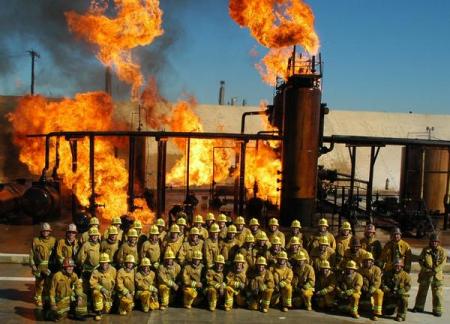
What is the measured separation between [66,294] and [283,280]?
13.1 ft

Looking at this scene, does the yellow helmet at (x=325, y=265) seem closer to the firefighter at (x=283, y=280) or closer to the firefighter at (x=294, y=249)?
the firefighter at (x=294, y=249)

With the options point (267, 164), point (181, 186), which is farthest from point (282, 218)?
point (181, 186)

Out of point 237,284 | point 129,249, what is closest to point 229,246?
point 237,284

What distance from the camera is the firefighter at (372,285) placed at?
8664 millimetres

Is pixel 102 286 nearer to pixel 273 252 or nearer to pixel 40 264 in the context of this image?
pixel 40 264

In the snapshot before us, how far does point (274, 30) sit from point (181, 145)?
10.5 meters

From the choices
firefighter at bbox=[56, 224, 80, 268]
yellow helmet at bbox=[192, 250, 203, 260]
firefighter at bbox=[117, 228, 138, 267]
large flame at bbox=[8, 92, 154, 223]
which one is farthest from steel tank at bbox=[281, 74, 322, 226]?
firefighter at bbox=[56, 224, 80, 268]

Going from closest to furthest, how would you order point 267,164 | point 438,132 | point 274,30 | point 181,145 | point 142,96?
point 274,30 → point 267,164 → point 181,145 → point 142,96 → point 438,132

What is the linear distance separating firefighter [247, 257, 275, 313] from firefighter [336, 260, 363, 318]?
133 cm

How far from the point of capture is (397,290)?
8.65 metres

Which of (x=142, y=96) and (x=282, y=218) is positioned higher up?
(x=142, y=96)

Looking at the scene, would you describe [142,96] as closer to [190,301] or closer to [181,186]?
[181,186]

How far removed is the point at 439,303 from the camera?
29.2ft

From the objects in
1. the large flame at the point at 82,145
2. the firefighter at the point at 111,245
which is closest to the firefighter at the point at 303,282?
the firefighter at the point at 111,245
